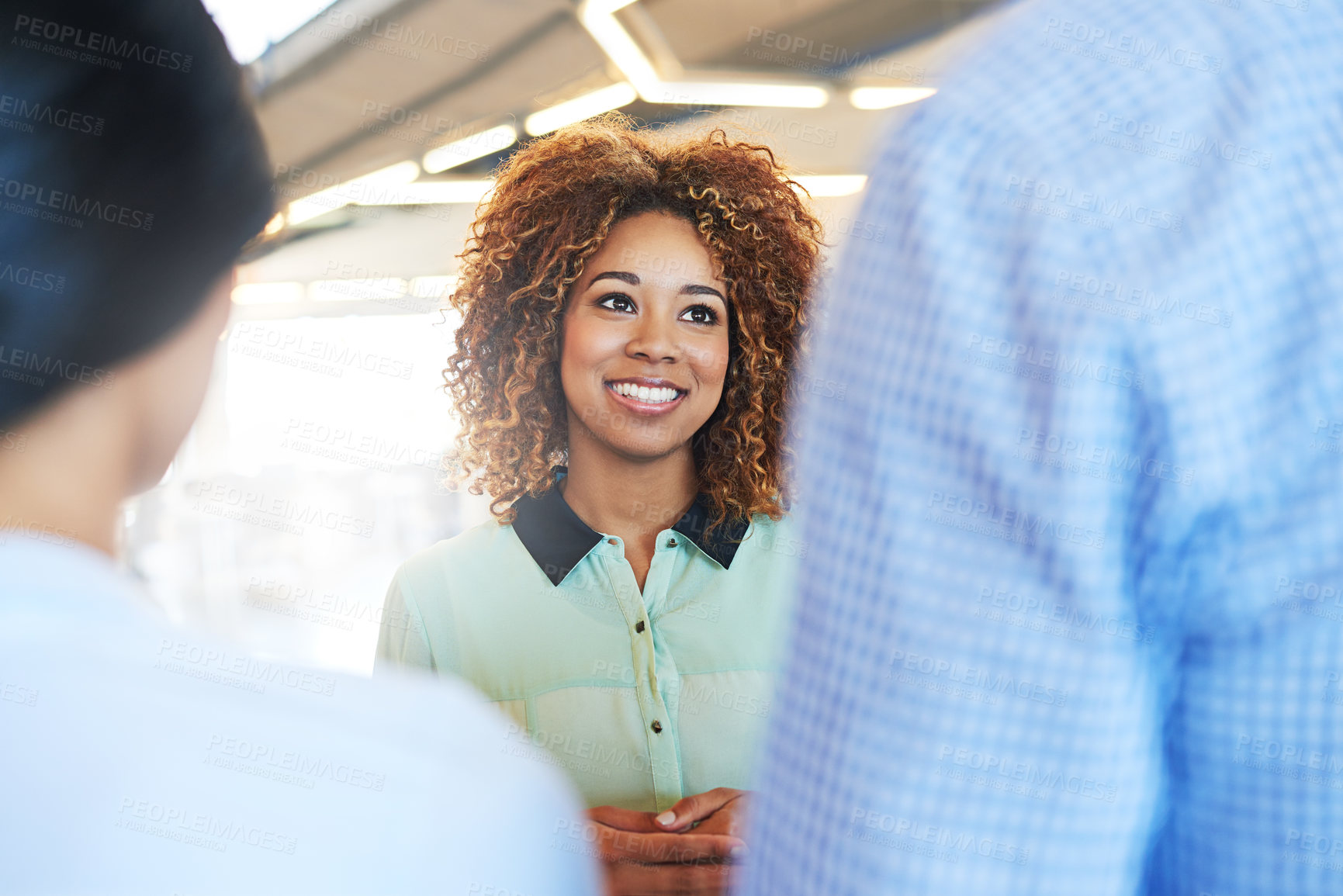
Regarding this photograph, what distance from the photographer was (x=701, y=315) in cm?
115

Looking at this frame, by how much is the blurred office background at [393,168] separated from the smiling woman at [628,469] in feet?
0.95

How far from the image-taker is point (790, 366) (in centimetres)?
127

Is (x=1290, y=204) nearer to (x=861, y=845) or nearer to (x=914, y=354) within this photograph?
(x=914, y=354)

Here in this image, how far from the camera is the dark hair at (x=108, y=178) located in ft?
1.18

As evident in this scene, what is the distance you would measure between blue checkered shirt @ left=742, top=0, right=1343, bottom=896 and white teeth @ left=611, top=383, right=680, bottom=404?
85 cm

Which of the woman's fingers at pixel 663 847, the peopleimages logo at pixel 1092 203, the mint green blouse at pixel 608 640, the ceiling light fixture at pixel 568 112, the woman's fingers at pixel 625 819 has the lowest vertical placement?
the woman's fingers at pixel 663 847

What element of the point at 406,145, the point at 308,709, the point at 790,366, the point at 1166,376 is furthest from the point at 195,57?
the point at 406,145

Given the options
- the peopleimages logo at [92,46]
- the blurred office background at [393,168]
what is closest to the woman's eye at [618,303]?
the blurred office background at [393,168]

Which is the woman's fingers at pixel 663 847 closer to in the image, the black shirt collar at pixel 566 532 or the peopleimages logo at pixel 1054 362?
the black shirt collar at pixel 566 532

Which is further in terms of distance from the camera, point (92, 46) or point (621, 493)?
point (621, 493)

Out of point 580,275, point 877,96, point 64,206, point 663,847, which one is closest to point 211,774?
point 64,206

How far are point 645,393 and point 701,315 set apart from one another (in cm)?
14

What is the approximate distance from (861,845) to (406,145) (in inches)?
105

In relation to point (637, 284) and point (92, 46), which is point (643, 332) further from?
point (92, 46)
